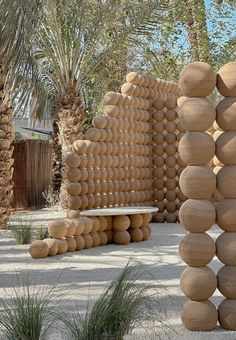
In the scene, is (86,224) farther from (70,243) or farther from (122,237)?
(122,237)

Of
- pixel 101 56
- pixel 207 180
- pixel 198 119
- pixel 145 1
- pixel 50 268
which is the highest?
pixel 145 1

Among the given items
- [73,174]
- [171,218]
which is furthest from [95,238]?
[171,218]

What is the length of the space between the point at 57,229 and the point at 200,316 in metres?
4.29

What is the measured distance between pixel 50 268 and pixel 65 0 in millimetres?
7701

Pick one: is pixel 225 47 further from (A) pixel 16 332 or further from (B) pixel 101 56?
(A) pixel 16 332

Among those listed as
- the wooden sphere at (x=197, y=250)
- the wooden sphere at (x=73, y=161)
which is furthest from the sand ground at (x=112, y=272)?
the wooden sphere at (x=73, y=161)

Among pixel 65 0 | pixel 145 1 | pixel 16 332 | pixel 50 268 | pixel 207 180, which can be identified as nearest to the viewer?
pixel 16 332

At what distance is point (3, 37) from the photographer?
9047 mm

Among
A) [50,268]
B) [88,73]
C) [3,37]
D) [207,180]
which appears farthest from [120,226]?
[88,73]

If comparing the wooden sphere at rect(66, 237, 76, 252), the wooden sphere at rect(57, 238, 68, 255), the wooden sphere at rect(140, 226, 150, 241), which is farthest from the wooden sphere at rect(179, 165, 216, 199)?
the wooden sphere at rect(140, 226, 150, 241)

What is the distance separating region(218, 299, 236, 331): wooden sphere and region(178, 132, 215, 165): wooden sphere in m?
0.94

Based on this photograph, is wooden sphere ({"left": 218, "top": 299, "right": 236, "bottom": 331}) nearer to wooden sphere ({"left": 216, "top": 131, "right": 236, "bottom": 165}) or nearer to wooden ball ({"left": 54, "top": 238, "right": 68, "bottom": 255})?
wooden sphere ({"left": 216, "top": 131, "right": 236, "bottom": 165})

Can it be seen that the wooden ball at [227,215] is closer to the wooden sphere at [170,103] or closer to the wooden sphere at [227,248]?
the wooden sphere at [227,248]

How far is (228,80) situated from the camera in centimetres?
448
